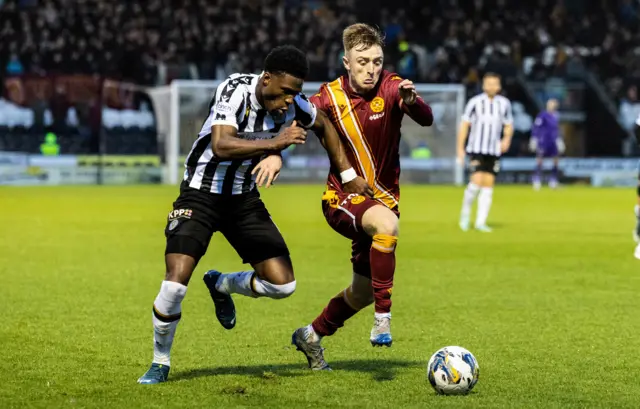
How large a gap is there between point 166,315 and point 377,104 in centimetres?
185

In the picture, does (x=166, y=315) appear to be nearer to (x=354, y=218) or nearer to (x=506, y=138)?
(x=354, y=218)

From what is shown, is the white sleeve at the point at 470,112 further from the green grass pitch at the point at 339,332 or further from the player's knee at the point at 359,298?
the player's knee at the point at 359,298

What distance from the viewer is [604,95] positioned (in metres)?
37.1

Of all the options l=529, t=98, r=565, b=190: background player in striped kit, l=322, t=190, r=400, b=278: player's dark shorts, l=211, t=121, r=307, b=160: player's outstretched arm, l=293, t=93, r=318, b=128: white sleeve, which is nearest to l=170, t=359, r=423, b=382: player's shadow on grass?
l=322, t=190, r=400, b=278: player's dark shorts

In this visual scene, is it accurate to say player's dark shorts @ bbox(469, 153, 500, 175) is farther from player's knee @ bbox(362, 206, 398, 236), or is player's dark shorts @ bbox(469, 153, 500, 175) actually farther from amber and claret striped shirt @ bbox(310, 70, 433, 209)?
player's knee @ bbox(362, 206, 398, 236)

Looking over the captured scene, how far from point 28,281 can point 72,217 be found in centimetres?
907

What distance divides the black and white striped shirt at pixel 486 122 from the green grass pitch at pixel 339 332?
1.35 m

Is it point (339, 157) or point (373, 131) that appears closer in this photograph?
point (339, 157)

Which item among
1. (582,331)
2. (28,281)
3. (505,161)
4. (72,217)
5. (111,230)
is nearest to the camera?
(582,331)

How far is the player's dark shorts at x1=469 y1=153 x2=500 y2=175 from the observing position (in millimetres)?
18359

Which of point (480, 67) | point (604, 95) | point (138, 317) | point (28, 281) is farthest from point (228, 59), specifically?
point (138, 317)

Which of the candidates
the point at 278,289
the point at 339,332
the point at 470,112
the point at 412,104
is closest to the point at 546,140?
the point at 470,112

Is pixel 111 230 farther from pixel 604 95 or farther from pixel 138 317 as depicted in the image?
pixel 604 95

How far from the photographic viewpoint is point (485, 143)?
18.2 metres
